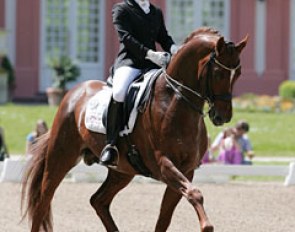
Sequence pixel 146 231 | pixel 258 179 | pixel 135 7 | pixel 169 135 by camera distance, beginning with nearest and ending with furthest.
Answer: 1. pixel 169 135
2. pixel 135 7
3. pixel 146 231
4. pixel 258 179

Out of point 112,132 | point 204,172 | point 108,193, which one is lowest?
point 204,172

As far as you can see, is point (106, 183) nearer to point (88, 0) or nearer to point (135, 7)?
point (135, 7)

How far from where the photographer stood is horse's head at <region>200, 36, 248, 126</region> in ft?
24.7

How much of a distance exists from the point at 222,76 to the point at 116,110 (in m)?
1.35

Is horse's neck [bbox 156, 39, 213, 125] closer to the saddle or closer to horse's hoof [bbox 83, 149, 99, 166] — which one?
the saddle

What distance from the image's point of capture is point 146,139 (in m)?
8.16

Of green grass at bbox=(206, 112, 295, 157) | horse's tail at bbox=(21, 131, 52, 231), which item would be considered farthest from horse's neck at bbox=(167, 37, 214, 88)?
green grass at bbox=(206, 112, 295, 157)

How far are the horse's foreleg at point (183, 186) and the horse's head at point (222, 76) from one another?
51 cm

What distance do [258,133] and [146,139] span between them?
45.6 ft

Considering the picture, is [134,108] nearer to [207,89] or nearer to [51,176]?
[207,89]

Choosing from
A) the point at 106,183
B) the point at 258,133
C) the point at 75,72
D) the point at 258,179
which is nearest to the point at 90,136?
the point at 106,183

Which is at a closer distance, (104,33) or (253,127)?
(253,127)

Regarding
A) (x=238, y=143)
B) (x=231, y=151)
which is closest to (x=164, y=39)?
(x=231, y=151)

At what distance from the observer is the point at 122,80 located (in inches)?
Result: 333
